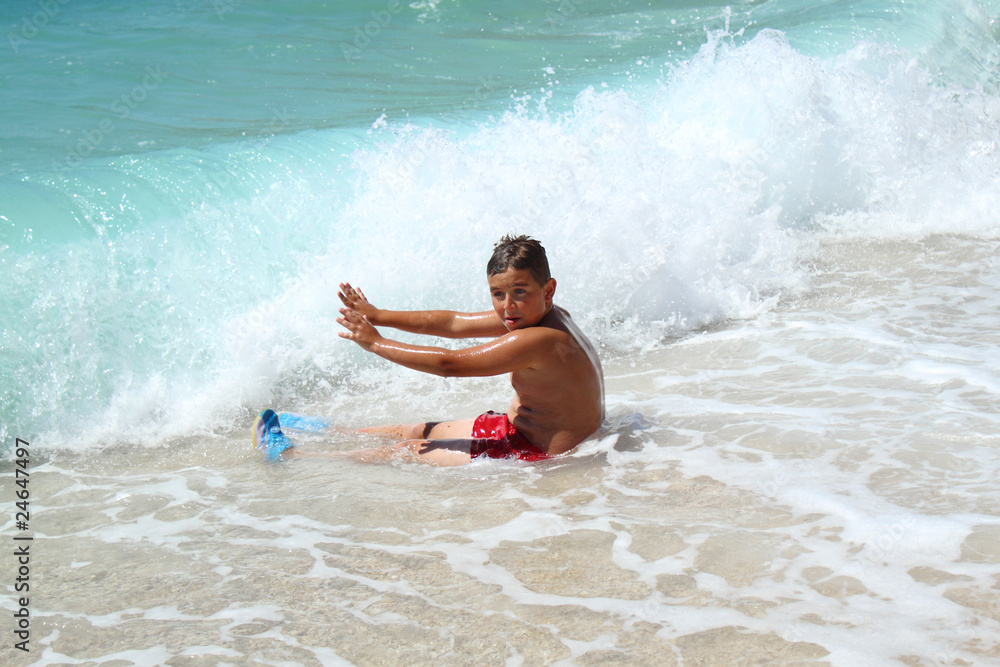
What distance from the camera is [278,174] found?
6477 mm

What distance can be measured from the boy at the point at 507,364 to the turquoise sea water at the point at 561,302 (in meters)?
0.17

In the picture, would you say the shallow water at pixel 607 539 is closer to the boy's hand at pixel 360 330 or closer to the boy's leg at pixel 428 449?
the boy's leg at pixel 428 449

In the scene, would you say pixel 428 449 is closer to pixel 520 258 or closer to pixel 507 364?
pixel 507 364

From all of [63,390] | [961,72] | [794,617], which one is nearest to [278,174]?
[63,390]

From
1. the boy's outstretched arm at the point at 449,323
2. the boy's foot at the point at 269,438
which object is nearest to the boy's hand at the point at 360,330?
the boy's outstretched arm at the point at 449,323

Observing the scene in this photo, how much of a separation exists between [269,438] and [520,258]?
156 centimetres

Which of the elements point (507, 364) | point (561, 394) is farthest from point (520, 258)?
point (561, 394)

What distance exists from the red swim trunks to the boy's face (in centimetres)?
50

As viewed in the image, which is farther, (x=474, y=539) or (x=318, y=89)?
(x=318, y=89)

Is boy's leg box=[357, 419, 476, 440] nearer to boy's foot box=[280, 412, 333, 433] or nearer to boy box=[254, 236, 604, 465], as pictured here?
boy box=[254, 236, 604, 465]

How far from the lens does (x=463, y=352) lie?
3521 mm

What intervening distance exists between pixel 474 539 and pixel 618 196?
11.8 ft

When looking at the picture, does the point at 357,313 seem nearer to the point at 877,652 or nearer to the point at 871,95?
the point at 877,652

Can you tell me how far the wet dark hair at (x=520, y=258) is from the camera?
3529 millimetres
